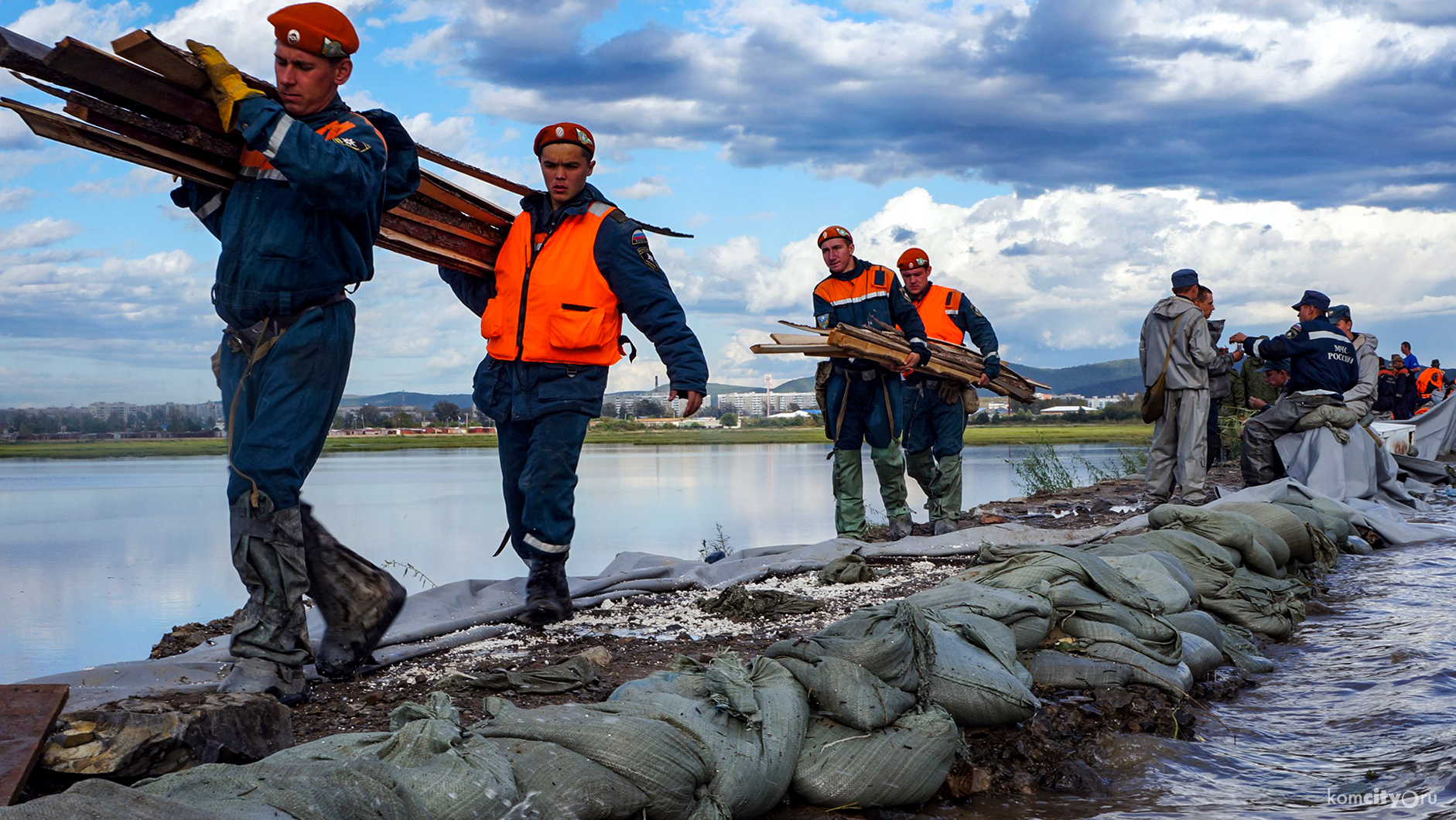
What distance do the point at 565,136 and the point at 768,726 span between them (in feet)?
8.08

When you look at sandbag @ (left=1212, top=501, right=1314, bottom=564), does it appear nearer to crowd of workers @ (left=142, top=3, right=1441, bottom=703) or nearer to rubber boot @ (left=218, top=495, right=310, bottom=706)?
crowd of workers @ (left=142, top=3, right=1441, bottom=703)

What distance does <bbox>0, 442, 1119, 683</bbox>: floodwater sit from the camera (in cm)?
486

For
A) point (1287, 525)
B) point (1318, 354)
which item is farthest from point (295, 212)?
point (1318, 354)

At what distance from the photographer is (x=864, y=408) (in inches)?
280

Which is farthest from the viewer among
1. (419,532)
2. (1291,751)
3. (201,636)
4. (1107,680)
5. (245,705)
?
(419,532)

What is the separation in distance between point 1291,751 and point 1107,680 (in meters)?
0.51

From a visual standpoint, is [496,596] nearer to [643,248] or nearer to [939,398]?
[643,248]

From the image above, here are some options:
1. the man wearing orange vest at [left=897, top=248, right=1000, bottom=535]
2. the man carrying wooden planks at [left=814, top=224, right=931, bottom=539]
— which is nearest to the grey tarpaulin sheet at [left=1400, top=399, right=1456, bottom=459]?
the man wearing orange vest at [left=897, top=248, right=1000, bottom=535]

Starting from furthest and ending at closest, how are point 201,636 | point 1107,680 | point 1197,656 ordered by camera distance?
point 201,636, point 1197,656, point 1107,680

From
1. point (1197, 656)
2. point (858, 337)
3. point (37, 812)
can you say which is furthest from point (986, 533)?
point (37, 812)

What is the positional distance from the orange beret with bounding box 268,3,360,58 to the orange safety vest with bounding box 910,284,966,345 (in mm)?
5727

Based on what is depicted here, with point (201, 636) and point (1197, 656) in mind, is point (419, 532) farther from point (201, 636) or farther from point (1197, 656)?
point (1197, 656)

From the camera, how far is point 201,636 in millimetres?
4254

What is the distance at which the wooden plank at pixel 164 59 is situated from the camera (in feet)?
9.22
